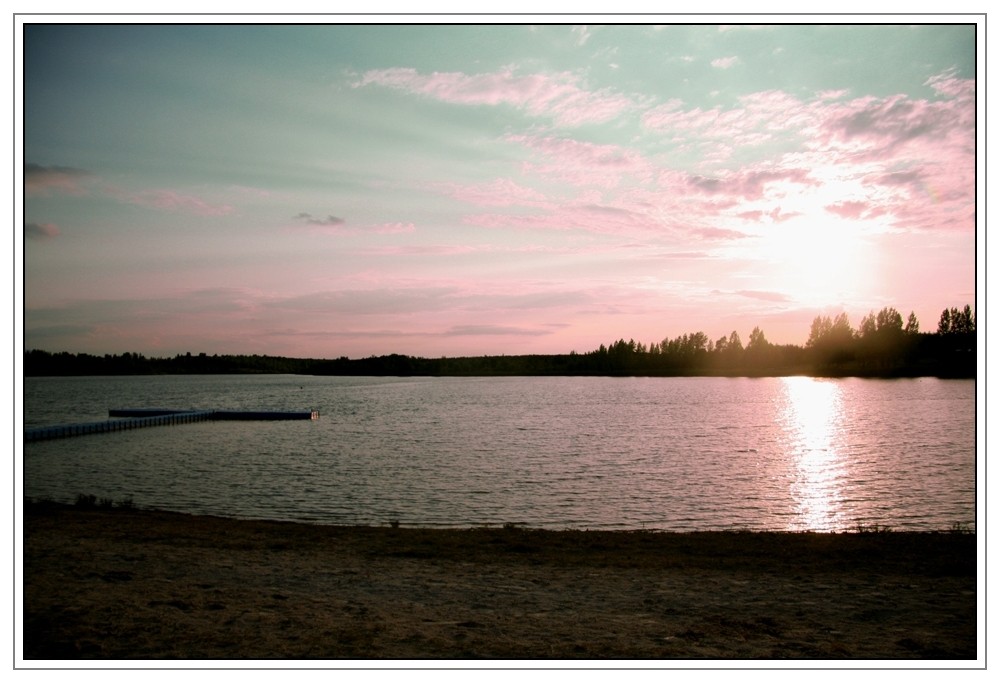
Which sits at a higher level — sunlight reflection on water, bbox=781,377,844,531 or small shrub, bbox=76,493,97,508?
small shrub, bbox=76,493,97,508

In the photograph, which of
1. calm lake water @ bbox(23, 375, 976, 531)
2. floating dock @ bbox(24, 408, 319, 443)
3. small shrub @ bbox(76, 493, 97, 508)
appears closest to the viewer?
small shrub @ bbox(76, 493, 97, 508)

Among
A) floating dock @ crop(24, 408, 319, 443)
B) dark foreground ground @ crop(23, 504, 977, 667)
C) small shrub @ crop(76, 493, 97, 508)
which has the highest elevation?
dark foreground ground @ crop(23, 504, 977, 667)

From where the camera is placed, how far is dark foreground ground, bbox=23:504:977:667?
33.0ft

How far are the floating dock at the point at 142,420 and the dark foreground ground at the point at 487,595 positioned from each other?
5344 centimetres

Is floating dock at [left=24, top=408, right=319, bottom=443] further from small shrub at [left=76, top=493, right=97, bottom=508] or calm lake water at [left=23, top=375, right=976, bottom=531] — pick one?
small shrub at [left=76, top=493, right=97, bottom=508]

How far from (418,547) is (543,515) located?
37.5 feet

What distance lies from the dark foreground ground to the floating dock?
175 feet

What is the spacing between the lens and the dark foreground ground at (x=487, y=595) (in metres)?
10.1

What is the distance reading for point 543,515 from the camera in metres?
30.0

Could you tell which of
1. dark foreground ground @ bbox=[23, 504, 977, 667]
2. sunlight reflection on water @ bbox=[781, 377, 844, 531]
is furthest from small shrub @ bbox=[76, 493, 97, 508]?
sunlight reflection on water @ bbox=[781, 377, 844, 531]

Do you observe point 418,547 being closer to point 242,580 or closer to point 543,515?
point 242,580

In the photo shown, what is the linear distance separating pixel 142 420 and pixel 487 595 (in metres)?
83.6

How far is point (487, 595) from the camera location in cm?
1363
